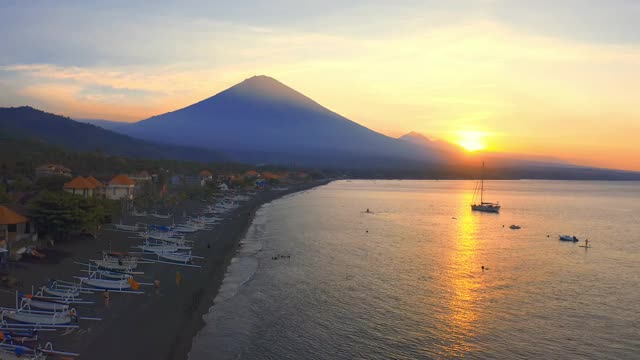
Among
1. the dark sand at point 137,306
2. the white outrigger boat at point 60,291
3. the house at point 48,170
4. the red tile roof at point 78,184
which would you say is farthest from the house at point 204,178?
the white outrigger boat at point 60,291

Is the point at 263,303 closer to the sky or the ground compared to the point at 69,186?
closer to the ground

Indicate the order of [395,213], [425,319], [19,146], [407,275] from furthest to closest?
[19,146], [395,213], [407,275], [425,319]

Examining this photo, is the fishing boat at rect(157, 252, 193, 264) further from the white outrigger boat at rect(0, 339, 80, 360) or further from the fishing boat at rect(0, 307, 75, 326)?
the white outrigger boat at rect(0, 339, 80, 360)

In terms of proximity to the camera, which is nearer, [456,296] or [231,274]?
[456,296]

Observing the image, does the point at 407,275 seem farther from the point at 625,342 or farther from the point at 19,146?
the point at 19,146

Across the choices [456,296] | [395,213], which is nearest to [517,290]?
[456,296]

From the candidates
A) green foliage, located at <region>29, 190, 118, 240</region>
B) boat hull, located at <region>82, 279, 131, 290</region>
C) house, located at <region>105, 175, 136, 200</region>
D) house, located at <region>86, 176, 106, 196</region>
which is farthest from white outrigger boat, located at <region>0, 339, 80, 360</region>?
house, located at <region>105, 175, 136, 200</region>

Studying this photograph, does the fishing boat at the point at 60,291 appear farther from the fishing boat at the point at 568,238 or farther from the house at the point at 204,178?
the house at the point at 204,178

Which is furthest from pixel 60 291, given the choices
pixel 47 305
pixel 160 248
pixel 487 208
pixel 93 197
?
pixel 487 208
